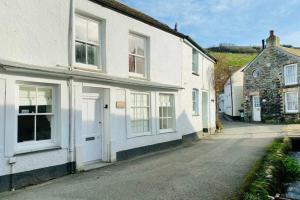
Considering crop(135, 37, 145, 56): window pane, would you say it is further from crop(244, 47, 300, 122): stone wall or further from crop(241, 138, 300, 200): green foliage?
crop(244, 47, 300, 122): stone wall

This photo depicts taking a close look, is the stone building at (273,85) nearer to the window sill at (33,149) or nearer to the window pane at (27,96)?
the window sill at (33,149)

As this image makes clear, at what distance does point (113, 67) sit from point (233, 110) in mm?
31399

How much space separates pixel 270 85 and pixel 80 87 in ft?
92.0

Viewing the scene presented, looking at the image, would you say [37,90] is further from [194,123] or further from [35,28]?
[194,123]

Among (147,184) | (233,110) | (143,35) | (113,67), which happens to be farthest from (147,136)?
(233,110)

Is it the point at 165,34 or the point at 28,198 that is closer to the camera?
the point at 28,198

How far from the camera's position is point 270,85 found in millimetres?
33344

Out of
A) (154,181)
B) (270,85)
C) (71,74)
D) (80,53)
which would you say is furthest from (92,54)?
(270,85)

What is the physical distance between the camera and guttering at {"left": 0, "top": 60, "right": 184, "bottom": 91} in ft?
25.1

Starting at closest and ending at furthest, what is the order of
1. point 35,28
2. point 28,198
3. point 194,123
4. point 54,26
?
1. point 28,198
2. point 35,28
3. point 54,26
4. point 194,123

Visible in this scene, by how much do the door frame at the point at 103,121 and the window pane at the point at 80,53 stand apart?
937 mm

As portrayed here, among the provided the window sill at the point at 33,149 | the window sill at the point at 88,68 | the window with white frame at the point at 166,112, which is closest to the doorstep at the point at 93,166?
the window sill at the point at 33,149

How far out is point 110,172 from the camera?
30.5 feet

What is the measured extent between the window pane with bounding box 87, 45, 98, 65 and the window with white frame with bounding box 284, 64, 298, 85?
25.5 m
